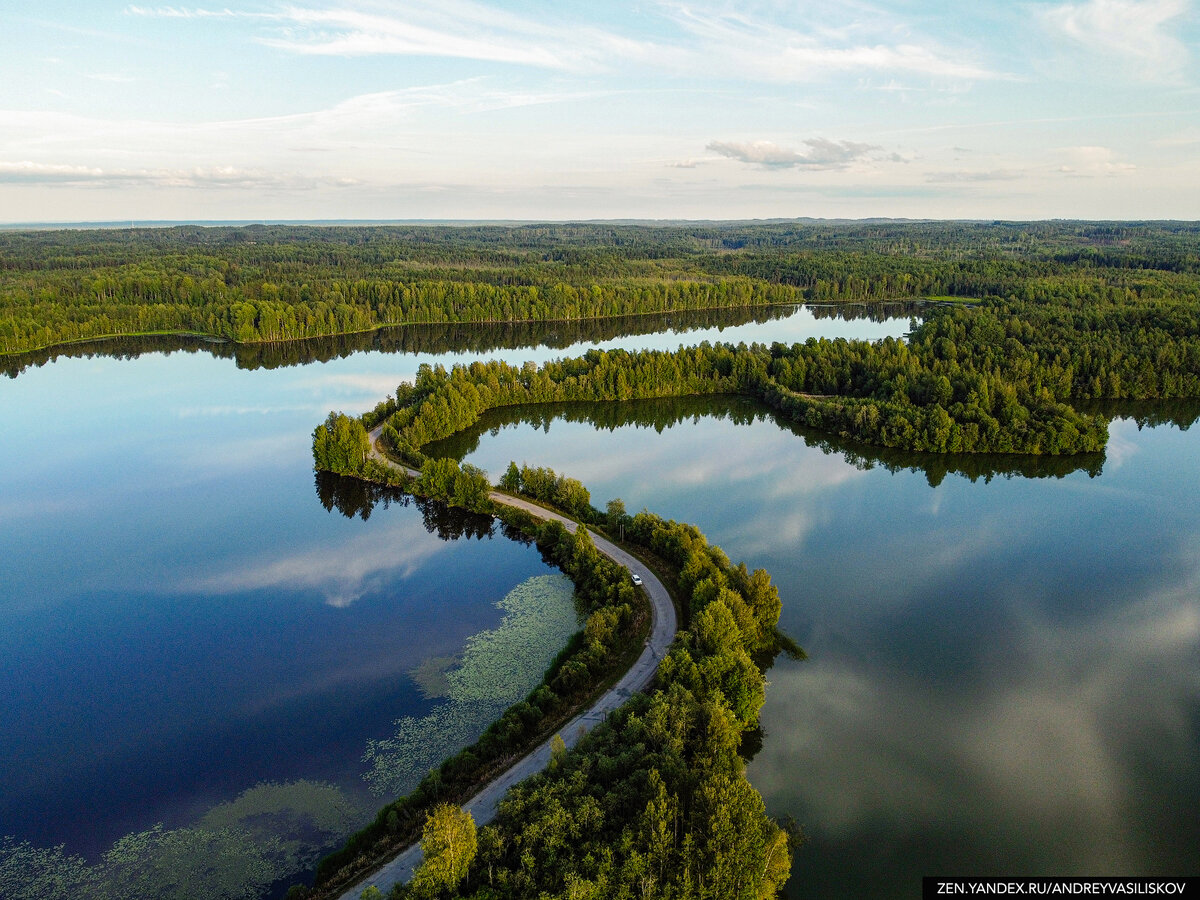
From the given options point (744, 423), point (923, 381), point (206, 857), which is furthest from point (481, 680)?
point (923, 381)

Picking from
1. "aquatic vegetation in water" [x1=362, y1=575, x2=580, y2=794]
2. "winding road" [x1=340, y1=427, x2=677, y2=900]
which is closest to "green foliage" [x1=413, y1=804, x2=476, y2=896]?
"winding road" [x1=340, y1=427, x2=677, y2=900]

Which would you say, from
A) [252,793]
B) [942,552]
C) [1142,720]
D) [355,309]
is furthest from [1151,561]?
[355,309]

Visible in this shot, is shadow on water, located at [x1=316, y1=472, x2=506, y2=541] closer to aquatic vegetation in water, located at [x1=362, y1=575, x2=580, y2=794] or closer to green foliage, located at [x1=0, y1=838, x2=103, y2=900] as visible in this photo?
aquatic vegetation in water, located at [x1=362, y1=575, x2=580, y2=794]

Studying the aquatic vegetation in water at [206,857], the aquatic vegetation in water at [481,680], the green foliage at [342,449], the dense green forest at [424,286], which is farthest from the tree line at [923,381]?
the aquatic vegetation in water at [206,857]

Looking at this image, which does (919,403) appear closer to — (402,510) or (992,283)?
(402,510)

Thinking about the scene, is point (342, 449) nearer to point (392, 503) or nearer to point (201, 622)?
point (392, 503)

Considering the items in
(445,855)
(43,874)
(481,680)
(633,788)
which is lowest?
(43,874)
